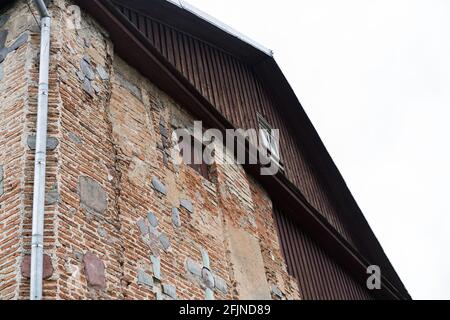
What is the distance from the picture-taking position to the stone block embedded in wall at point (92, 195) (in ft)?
20.1

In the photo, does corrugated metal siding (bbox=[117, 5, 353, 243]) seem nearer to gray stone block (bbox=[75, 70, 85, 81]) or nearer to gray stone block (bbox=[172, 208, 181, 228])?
gray stone block (bbox=[75, 70, 85, 81])

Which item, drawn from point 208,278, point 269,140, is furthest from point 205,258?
point 269,140

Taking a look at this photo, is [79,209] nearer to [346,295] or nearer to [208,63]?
[208,63]

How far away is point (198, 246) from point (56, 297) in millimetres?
2737

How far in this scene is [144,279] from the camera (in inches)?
258

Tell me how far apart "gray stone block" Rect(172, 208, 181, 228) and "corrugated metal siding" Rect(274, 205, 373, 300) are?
11.0 feet

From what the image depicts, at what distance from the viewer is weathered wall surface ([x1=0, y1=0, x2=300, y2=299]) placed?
5719 millimetres

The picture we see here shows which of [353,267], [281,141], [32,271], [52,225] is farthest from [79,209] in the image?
[353,267]

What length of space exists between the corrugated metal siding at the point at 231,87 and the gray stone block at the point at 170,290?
3808 mm

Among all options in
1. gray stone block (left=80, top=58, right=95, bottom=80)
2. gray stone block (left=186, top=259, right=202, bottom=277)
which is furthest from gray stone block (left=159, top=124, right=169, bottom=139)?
gray stone block (left=186, top=259, right=202, bottom=277)

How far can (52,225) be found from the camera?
559 centimetres

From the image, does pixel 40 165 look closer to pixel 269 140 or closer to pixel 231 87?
pixel 231 87

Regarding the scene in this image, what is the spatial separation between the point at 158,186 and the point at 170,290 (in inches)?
51.0

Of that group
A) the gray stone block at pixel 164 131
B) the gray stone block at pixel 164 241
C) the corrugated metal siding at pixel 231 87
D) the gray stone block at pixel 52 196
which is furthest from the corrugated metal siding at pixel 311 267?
the gray stone block at pixel 52 196
